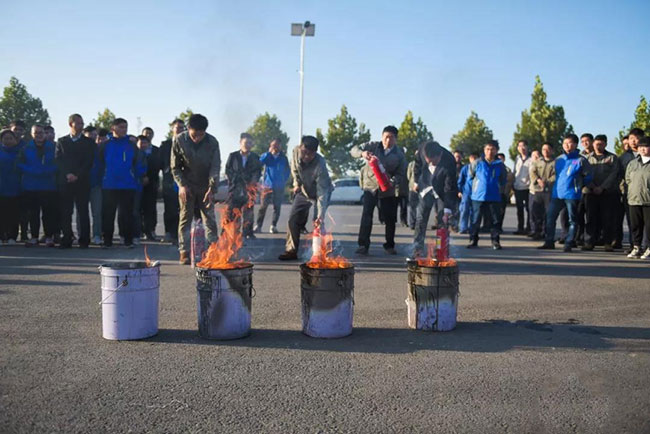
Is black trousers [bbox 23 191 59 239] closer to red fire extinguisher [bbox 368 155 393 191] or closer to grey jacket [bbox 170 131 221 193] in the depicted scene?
grey jacket [bbox 170 131 221 193]

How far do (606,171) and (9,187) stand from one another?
12.4m

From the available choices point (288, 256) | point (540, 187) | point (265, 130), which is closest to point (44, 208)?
point (288, 256)

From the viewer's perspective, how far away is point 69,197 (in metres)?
10.6

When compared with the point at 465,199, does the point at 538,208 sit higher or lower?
lower

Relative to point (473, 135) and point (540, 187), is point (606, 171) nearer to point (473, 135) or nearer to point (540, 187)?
point (540, 187)

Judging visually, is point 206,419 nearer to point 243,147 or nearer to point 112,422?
point 112,422

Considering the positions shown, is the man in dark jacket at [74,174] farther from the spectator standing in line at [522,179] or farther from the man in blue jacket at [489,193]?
the spectator standing in line at [522,179]

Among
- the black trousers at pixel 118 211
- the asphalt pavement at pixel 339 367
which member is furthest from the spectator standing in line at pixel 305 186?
the black trousers at pixel 118 211

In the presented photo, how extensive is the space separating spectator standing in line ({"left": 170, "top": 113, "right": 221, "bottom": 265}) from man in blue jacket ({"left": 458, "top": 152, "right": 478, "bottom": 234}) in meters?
8.19

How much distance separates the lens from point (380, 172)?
387 inches

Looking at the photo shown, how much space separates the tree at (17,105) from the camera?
5253 cm

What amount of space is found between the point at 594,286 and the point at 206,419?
6.30 meters

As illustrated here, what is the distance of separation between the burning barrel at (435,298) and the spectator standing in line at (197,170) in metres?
4.16

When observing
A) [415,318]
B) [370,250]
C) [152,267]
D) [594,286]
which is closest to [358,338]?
[415,318]
